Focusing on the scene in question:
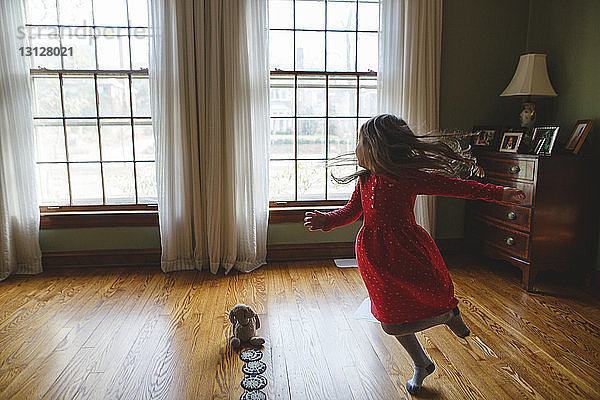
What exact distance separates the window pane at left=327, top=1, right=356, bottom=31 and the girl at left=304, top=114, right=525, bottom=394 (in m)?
2.18

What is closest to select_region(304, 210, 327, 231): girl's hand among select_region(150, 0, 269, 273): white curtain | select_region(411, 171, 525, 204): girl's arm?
select_region(411, 171, 525, 204): girl's arm

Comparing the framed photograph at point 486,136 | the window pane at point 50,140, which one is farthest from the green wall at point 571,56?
the window pane at point 50,140

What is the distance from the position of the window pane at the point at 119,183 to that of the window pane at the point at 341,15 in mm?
2041

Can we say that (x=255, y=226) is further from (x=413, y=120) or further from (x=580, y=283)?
(x=580, y=283)

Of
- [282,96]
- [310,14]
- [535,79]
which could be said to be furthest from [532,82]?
[282,96]

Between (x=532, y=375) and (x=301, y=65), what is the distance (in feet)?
9.11

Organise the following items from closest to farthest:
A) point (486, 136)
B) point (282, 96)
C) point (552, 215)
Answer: point (552, 215), point (486, 136), point (282, 96)

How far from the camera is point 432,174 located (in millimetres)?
1873

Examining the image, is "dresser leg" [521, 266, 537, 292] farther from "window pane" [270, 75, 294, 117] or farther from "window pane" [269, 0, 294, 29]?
"window pane" [269, 0, 294, 29]

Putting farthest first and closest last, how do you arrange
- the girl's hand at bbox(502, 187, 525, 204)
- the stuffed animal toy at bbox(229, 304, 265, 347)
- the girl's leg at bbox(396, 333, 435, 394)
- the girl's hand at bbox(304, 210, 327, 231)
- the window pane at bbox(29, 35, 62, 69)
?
the window pane at bbox(29, 35, 62, 69)
the stuffed animal toy at bbox(229, 304, 265, 347)
the girl's hand at bbox(304, 210, 327, 231)
the girl's leg at bbox(396, 333, 435, 394)
the girl's hand at bbox(502, 187, 525, 204)

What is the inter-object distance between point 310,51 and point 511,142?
1741 mm

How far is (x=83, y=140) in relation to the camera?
3689 millimetres

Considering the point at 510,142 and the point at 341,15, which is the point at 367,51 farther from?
the point at 510,142

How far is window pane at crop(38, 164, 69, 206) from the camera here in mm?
3688
